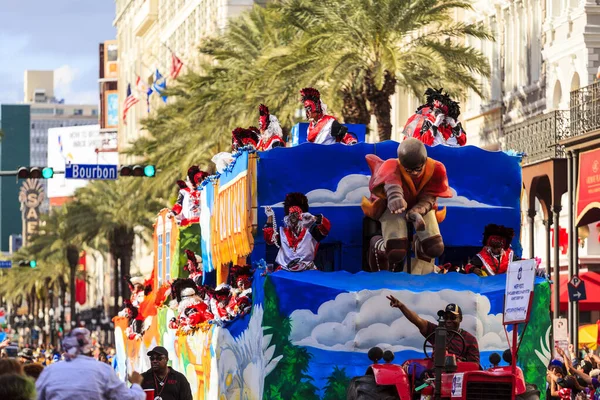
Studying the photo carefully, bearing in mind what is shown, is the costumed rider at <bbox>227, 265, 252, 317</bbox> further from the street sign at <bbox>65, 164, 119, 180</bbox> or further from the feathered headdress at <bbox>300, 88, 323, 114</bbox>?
the street sign at <bbox>65, 164, 119, 180</bbox>

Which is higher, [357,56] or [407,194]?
[357,56]

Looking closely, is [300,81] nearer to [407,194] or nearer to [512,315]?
[407,194]

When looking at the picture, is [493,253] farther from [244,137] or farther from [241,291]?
[244,137]

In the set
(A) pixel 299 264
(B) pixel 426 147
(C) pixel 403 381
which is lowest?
(C) pixel 403 381

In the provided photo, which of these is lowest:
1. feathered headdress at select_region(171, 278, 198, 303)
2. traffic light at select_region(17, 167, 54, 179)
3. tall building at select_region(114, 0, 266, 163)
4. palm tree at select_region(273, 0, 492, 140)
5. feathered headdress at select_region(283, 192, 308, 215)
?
feathered headdress at select_region(171, 278, 198, 303)

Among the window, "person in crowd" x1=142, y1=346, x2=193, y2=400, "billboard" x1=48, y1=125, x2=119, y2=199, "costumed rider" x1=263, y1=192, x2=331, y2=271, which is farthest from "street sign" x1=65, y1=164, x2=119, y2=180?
"billboard" x1=48, y1=125, x2=119, y2=199

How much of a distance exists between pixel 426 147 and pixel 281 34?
2297 centimetres

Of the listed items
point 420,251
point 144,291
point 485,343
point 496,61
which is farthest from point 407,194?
point 496,61

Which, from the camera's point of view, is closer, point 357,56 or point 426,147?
point 426,147

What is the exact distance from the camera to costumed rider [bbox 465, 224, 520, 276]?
1606 cm

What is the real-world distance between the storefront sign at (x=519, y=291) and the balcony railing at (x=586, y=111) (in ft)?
68.3

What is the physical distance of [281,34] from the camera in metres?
39.0

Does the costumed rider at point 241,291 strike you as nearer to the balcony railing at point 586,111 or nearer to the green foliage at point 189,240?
the green foliage at point 189,240

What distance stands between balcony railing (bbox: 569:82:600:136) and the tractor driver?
63.4 feet
